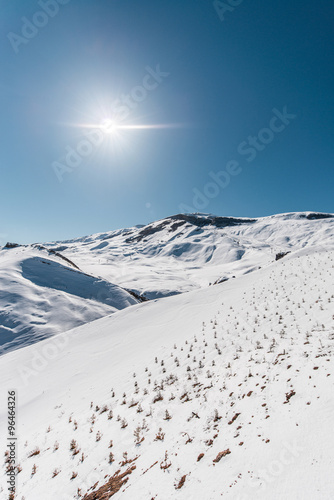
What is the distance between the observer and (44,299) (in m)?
21.4

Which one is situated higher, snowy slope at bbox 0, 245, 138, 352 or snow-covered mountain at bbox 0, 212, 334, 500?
snowy slope at bbox 0, 245, 138, 352

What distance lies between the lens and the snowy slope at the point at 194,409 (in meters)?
3.14

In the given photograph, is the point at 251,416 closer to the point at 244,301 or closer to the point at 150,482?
the point at 150,482

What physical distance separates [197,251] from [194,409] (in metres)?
98.4

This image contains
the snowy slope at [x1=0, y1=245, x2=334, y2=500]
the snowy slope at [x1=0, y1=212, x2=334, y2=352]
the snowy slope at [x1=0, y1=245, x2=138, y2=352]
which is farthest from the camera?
the snowy slope at [x1=0, y1=212, x2=334, y2=352]

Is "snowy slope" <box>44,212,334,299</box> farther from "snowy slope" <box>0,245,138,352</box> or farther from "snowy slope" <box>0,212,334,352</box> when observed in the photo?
"snowy slope" <box>0,245,138,352</box>

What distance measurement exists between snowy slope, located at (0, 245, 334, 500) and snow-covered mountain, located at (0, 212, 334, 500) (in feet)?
0.09

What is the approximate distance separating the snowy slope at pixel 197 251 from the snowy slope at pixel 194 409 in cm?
3363

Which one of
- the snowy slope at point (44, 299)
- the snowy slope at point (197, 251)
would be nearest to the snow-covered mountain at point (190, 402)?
the snowy slope at point (44, 299)

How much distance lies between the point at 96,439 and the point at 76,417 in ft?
5.75

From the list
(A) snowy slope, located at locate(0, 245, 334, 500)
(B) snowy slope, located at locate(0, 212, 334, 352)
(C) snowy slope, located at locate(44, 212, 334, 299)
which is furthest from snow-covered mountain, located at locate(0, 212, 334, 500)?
(C) snowy slope, located at locate(44, 212, 334, 299)

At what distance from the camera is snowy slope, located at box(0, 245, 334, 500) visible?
10.3 ft

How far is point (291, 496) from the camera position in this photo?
2.50 metres

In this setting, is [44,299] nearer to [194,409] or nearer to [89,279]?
[89,279]
